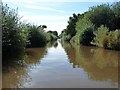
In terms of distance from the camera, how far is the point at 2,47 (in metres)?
16.5

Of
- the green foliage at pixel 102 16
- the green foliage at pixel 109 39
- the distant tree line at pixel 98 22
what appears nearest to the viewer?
the green foliage at pixel 109 39

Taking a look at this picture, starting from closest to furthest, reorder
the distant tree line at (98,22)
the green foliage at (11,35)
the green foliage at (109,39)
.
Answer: the green foliage at (11,35)
the green foliage at (109,39)
the distant tree line at (98,22)

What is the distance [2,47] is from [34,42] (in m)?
24.1

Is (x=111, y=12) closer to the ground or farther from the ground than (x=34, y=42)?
farther from the ground

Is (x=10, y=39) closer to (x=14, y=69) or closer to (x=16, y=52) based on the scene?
(x=16, y=52)

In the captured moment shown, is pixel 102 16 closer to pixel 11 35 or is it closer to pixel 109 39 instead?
pixel 109 39

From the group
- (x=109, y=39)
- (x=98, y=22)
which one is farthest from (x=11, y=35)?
(x=98, y=22)

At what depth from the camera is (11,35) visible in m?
17.6

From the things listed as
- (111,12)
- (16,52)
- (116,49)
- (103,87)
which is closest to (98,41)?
(116,49)

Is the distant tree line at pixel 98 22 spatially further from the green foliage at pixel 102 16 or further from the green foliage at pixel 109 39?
the green foliage at pixel 109 39

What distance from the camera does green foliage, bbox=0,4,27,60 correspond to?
16.8 metres

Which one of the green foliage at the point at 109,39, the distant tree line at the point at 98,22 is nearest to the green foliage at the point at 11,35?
the green foliage at the point at 109,39

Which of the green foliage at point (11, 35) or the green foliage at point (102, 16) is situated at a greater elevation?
the green foliage at point (102, 16)

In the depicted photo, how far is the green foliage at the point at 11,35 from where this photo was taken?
55.1 feet
